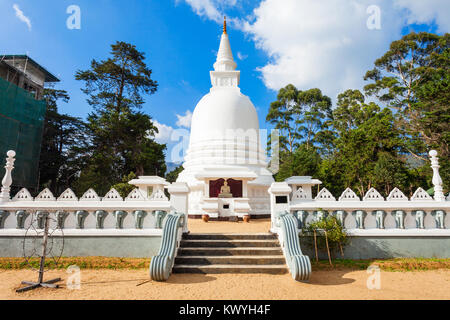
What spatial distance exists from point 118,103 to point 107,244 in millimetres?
28321

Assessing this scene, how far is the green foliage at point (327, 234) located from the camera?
680 cm

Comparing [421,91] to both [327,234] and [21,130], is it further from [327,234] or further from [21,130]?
[21,130]

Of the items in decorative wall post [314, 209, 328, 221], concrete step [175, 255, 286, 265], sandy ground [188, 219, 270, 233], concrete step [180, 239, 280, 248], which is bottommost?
concrete step [175, 255, 286, 265]

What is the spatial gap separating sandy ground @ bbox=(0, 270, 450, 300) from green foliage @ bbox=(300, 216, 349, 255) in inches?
32.1

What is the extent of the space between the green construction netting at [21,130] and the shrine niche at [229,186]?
64.0 ft

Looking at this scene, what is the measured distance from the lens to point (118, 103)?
104 feet

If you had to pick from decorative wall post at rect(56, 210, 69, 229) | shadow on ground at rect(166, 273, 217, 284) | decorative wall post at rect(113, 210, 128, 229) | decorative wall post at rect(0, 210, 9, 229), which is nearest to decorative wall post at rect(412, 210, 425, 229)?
shadow on ground at rect(166, 273, 217, 284)

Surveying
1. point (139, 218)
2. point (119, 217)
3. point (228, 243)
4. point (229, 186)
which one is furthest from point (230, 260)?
point (229, 186)

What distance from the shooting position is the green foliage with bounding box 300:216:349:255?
6805 mm

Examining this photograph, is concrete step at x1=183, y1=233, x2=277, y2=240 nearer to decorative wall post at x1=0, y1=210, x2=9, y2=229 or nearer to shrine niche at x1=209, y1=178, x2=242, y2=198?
decorative wall post at x1=0, y1=210, x2=9, y2=229

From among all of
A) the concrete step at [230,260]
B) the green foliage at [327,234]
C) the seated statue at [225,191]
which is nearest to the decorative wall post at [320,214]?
the green foliage at [327,234]

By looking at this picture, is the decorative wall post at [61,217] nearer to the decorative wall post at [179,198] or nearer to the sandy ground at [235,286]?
the sandy ground at [235,286]

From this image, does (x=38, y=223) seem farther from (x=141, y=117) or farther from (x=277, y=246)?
(x=141, y=117)
